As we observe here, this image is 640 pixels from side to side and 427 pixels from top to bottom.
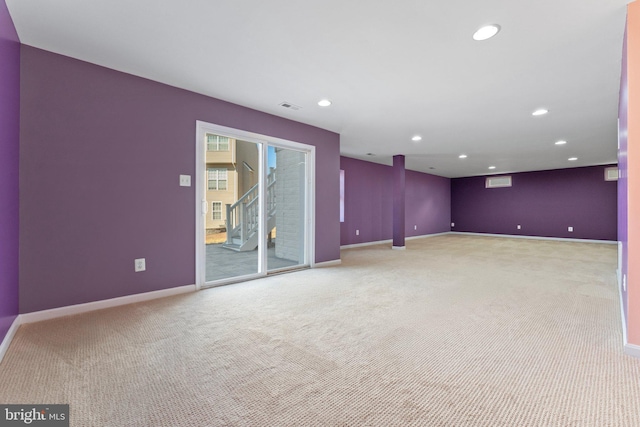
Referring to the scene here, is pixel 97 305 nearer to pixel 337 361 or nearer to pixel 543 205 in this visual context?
pixel 337 361

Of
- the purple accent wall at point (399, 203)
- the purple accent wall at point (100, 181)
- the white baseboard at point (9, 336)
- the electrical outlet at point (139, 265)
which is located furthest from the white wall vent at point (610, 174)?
the white baseboard at point (9, 336)

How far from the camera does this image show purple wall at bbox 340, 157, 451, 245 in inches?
294

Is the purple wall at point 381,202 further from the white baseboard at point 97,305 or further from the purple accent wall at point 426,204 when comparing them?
the white baseboard at point 97,305

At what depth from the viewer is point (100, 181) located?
9.14ft

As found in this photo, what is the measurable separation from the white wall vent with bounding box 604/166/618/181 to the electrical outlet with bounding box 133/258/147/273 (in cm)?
1128

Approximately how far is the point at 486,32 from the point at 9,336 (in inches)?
161

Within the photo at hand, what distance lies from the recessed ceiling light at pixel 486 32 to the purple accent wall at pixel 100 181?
278cm

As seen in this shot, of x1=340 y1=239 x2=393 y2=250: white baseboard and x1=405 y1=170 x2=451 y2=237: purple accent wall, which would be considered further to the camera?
x1=405 y1=170 x2=451 y2=237: purple accent wall

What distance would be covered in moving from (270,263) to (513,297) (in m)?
3.52

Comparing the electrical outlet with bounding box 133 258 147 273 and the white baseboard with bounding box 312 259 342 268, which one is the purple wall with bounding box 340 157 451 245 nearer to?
the white baseboard with bounding box 312 259 342 268

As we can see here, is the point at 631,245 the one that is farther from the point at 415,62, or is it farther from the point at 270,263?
the point at 270,263

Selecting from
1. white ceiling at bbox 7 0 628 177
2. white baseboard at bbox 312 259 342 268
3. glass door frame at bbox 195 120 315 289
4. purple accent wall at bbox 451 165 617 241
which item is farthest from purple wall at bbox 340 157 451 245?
white ceiling at bbox 7 0 628 177

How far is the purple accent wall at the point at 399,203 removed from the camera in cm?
701

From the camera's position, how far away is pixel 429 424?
4.24ft
